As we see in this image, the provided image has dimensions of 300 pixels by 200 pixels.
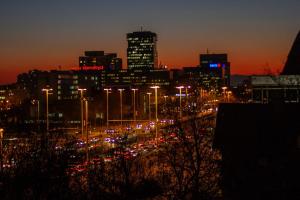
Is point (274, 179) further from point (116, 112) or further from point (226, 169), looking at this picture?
point (116, 112)

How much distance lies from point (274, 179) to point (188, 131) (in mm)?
5875

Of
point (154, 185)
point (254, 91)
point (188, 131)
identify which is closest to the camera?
point (188, 131)

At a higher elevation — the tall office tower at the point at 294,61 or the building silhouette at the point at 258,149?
the tall office tower at the point at 294,61

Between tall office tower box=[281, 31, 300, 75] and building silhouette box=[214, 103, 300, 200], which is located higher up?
tall office tower box=[281, 31, 300, 75]

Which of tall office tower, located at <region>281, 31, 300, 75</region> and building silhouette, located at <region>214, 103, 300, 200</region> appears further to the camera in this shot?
tall office tower, located at <region>281, 31, 300, 75</region>

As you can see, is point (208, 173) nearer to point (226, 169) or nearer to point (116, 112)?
point (226, 169)

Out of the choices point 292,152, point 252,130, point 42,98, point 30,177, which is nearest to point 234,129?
point 252,130

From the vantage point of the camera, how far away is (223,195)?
27.1m

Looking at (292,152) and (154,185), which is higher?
(292,152)

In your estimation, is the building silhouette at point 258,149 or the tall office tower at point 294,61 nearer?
the building silhouette at point 258,149

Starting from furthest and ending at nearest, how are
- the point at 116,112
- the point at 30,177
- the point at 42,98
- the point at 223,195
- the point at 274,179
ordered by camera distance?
the point at 42,98 < the point at 116,112 < the point at 223,195 < the point at 274,179 < the point at 30,177

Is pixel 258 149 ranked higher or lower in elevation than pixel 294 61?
lower

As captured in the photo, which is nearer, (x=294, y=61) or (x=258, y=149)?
(x=258, y=149)

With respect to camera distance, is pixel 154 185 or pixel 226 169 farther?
pixel 154 185
